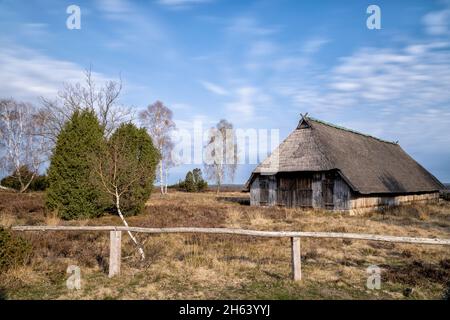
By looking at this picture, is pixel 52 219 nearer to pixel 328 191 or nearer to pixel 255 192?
pixel 255 192

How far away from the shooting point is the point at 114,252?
6.94 metres

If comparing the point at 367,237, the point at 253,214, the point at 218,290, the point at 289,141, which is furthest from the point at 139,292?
the point at 289,141

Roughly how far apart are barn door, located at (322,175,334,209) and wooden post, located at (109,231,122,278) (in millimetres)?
16035

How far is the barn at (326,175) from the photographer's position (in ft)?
66.1

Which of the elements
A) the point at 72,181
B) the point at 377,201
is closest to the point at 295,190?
the point at 377,201

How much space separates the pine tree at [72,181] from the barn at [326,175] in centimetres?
1189

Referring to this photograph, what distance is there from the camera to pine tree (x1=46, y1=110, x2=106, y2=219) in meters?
14.5

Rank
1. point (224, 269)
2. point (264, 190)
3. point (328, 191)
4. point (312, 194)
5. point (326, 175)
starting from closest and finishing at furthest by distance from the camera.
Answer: point (224, 269)
point (328, 191)
point (326, 175)
point (312, 194)
point (264, 190)

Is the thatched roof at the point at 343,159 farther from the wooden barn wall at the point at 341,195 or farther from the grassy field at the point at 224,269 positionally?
the grassy field at the point at 224,269

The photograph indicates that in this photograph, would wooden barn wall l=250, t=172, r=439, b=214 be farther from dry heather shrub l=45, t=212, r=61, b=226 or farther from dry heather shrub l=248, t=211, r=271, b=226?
dry heather shrub l=45, t=212, r=61, b=226

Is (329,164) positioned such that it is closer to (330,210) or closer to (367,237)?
(330,210)

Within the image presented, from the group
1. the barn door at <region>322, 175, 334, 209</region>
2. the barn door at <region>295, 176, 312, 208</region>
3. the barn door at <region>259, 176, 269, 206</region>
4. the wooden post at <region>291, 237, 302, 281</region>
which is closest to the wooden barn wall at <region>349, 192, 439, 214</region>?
the barn door at <region>322, 175, 334, 209</region>

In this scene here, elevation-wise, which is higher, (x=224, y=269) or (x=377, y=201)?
(x=377, y=201)

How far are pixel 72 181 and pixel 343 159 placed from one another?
16705 mm
